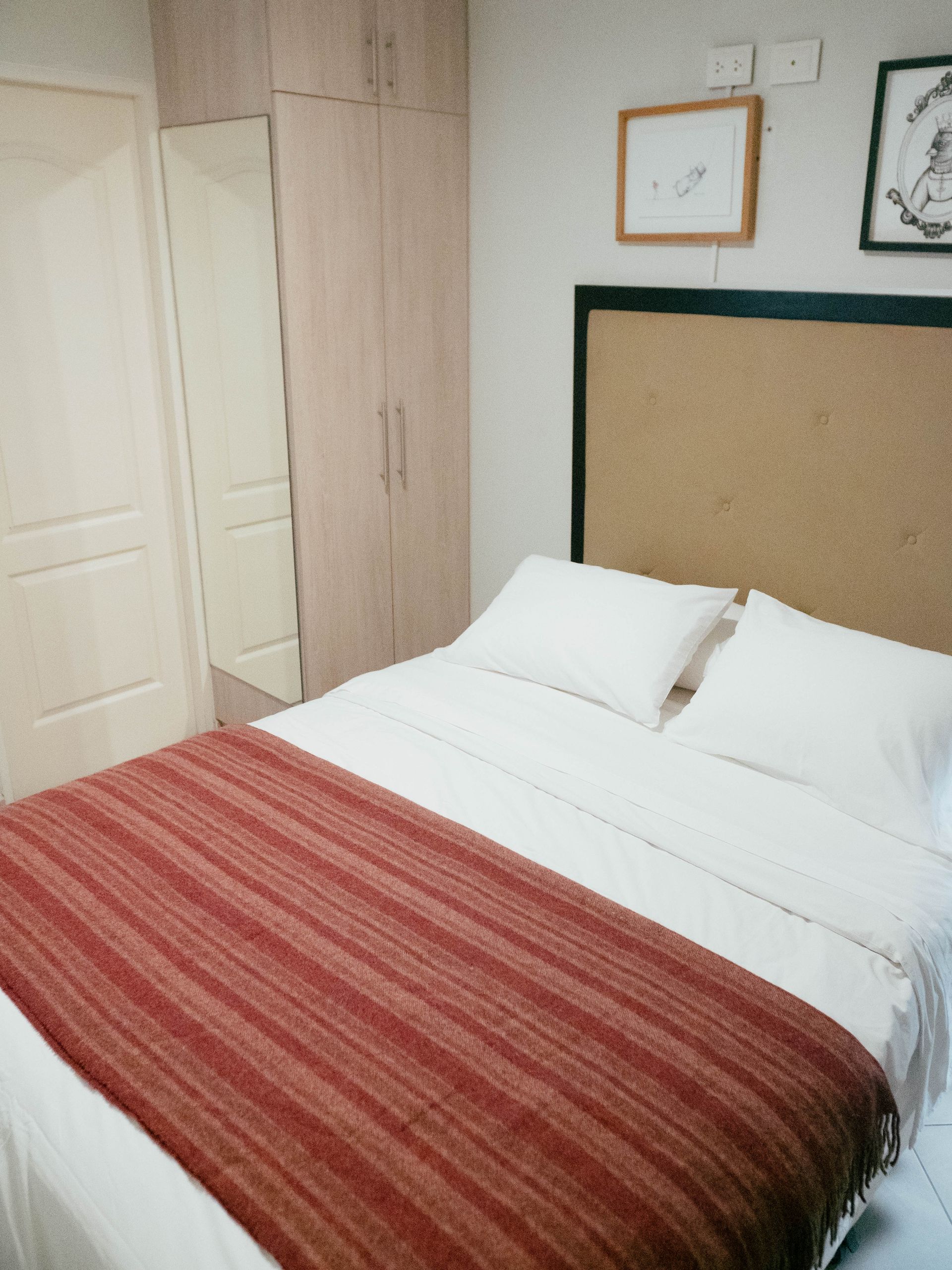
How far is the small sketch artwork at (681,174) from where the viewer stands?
2.46m

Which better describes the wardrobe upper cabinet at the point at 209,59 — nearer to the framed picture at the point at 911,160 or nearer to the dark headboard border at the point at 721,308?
the dark headboard border at the point at 721,308

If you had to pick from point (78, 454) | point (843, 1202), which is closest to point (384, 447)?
point (78, 454)

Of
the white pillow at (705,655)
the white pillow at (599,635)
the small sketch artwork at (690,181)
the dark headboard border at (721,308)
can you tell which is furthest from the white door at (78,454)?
the white pillow at (705,655)

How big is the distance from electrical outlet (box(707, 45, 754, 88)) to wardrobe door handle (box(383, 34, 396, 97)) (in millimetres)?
853

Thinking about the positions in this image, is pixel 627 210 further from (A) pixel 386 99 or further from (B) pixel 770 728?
(B) pixel 770 728

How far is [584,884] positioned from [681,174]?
1755mm

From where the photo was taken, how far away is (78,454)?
3023 mm

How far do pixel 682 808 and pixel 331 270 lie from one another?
67.5 inches

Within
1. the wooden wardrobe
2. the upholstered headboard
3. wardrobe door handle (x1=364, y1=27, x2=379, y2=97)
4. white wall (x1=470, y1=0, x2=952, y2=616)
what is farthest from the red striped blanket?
wardrobe door handle (x1=364, y1=27, x2=379, y2=97)

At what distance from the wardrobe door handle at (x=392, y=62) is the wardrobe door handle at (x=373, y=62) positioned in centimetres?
4

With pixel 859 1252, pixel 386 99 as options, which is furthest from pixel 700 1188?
pixel 386 99

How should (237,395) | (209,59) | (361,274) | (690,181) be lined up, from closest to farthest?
(690,181), (209,59), (361,274), (237,395)

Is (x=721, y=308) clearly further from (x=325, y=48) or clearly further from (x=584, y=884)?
(x=584, y=884)

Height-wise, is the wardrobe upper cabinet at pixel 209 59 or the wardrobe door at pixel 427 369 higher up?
the wardrobe upper cabinet at pixel 209 59
